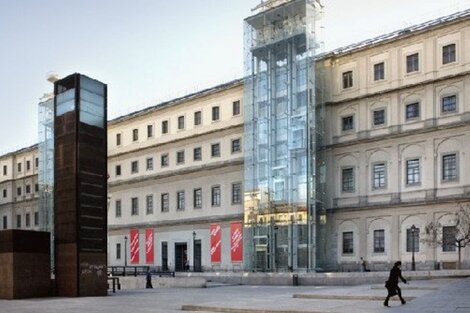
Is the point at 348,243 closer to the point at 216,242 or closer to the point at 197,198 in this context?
the point at 216,242

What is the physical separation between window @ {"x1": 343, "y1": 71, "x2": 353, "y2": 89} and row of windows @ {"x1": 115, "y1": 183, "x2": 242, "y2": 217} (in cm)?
1295

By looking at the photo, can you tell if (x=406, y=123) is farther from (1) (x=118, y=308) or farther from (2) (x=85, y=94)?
(1) (x=118, y=308)

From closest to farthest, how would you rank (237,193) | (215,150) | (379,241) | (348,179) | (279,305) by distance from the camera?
(279,305) < (379,241) < (348,179) < (237,193) < (215,150)

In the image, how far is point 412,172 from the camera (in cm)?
4559

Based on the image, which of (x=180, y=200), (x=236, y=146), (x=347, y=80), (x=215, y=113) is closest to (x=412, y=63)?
(x=347, y=80)

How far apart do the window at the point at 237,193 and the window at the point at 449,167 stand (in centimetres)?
1816

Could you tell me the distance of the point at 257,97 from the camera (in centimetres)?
5222

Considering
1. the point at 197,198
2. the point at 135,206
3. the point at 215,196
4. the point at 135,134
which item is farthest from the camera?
→ the point at 135,134

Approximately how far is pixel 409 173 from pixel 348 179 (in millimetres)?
5169

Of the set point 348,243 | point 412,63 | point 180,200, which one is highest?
point 412,63

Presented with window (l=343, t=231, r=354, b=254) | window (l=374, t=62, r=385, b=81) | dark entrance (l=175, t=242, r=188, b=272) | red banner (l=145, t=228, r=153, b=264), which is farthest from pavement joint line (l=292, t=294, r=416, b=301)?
red banner (l=145, t=228, r=153, b=264)

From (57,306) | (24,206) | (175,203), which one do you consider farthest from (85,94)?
(24,206)

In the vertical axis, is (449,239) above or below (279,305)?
above

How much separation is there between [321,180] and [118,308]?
30.3 m
